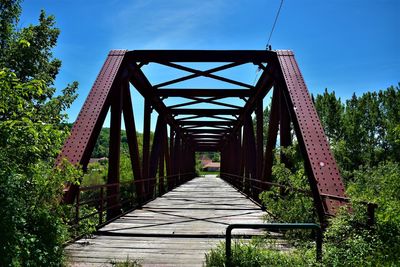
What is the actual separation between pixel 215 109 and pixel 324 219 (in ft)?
46.3

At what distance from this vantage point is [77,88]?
59.6 ft

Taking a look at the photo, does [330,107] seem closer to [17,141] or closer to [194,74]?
[194,74]

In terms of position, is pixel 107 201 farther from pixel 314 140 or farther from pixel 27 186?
pixel 27 186

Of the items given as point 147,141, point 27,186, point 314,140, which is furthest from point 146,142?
point 27,186

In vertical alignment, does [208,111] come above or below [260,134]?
above

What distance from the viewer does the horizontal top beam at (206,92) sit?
14024 millimetres

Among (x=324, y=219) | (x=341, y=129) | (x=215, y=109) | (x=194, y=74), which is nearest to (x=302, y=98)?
(x=324, y=219)

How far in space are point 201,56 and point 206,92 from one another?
4.42 meters

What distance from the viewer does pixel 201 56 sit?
9.66m

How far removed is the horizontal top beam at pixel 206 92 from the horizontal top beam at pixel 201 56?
14.1 ft

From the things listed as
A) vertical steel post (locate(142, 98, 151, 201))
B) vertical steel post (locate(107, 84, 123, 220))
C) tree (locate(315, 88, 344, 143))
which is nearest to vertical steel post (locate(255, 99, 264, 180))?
vertical steel post (locate(142, 98, 151, 201))

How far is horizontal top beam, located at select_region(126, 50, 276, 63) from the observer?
9.55 metres

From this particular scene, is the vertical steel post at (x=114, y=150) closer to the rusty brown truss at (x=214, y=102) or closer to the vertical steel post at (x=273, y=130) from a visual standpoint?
the rusty brown truss at (x=214, y=102)

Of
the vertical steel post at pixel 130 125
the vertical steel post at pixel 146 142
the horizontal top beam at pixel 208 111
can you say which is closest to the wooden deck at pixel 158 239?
the vertical steel post at pixel 130 125
